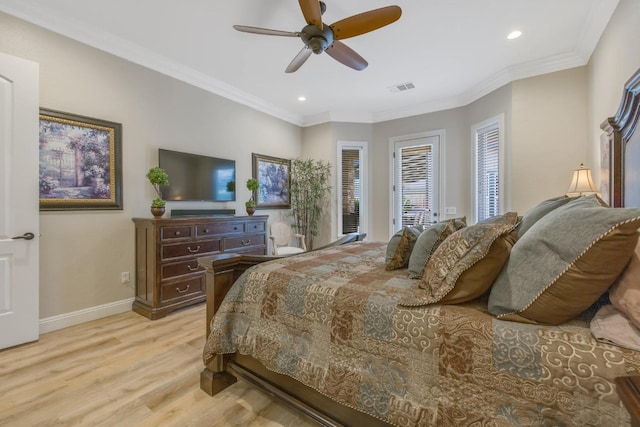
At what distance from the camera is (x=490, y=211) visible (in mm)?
4035

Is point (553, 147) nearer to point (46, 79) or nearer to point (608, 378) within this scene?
point (608, 378)

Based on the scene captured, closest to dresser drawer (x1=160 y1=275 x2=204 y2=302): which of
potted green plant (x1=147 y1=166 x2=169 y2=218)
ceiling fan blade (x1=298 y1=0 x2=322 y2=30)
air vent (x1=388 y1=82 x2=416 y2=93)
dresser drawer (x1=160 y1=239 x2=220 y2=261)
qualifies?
Result: dresser drawer (x1=160 y1=239 x2=220 y2=261)

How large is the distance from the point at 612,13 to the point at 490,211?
2360 millimetres

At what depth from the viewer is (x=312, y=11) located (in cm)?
197

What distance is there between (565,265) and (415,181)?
13.5ft

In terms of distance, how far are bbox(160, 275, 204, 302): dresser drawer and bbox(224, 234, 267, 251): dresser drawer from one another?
0.49 m

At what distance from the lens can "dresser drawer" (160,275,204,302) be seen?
294 centimetres

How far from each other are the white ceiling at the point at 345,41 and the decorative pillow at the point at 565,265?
235cm

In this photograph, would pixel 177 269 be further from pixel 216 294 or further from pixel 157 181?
pixel 216 294

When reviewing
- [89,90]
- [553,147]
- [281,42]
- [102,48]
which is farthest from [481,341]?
[102,48]

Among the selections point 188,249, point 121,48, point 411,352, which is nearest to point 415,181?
point 188,249

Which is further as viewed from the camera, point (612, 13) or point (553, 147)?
point (553, 147)

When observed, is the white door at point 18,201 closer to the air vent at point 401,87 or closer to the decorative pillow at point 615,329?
the decorative pillow at point 615,329

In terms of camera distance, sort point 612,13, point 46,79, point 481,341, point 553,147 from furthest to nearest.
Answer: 1. point 553,147
2. point 46,79
3. point 612,13
4. point 481,341
